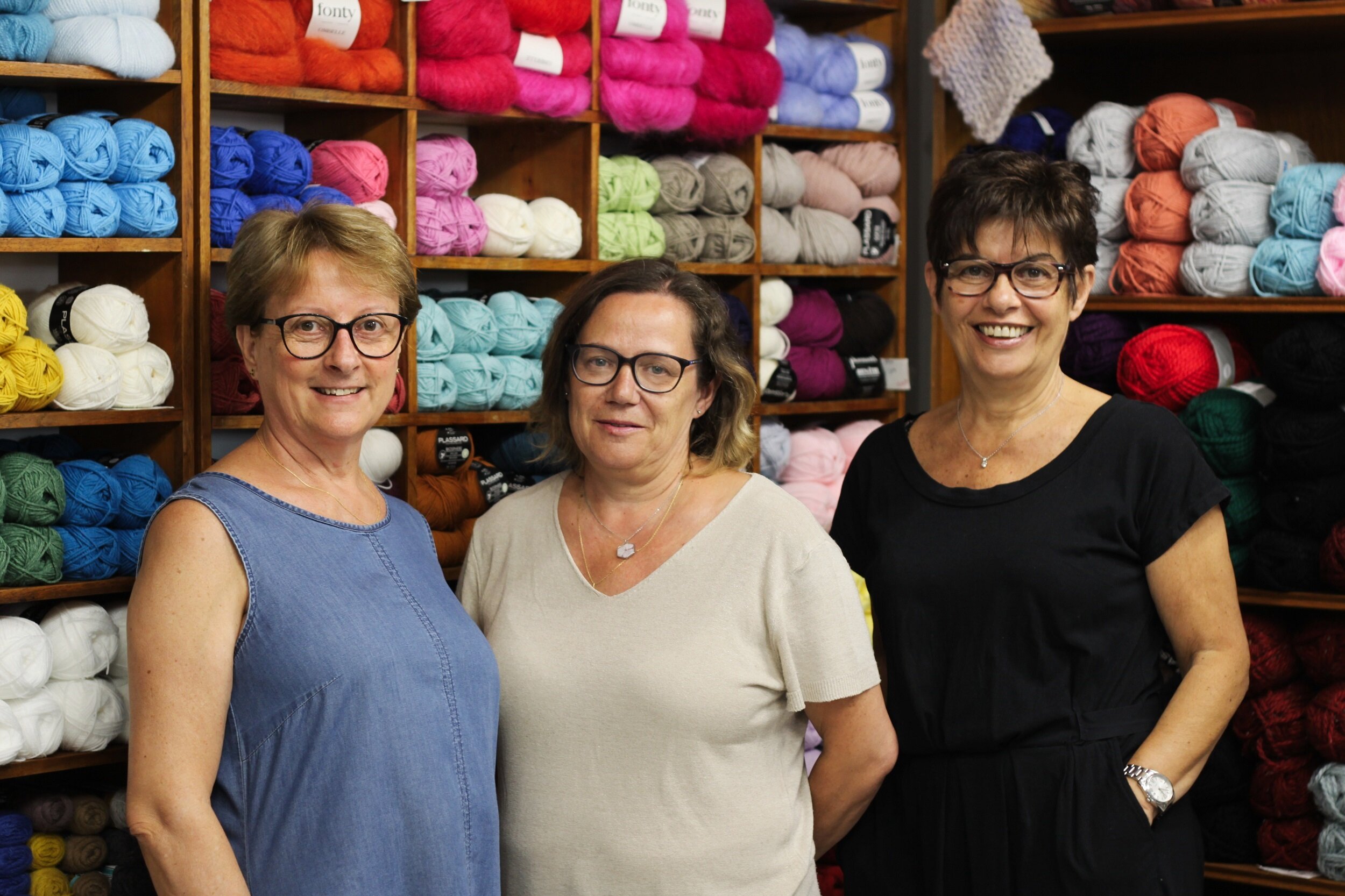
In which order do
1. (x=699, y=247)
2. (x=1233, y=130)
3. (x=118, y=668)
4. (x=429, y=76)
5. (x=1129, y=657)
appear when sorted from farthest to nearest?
(x=699, y=247)
(x=1233, y=130)
(x=429, y=76)
(x=118, y=668)
(x=1129, y=657)

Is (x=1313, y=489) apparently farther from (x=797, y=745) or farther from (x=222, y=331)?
(x=222, y=331)

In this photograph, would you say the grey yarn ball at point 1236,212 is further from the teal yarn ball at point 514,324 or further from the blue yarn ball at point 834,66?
the teal yarn ball at point 514,324

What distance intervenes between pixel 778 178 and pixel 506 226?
0.70 metres

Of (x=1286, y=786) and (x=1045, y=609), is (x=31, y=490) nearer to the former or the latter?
(x=1045, y=609)

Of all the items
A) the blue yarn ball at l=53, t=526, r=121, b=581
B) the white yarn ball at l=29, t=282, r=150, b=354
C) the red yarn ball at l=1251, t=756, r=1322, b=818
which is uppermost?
the white yarn ball at l=29, t=282, r=150, b=354

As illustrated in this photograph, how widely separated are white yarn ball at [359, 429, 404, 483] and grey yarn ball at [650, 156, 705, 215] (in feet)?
2.53

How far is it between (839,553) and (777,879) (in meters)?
0.38

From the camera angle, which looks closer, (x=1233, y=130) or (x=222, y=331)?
(x=222, y=331)

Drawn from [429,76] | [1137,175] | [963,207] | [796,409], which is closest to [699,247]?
[796,409]

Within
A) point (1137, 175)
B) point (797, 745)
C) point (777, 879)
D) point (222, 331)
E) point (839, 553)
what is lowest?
point (777, 879)

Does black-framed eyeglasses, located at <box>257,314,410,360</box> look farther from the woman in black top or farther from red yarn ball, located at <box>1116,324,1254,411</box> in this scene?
red yarn ball, located at <box>1116,324,1254,411</box>

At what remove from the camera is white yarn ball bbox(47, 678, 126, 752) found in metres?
2.00

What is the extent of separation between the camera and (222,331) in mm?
2154

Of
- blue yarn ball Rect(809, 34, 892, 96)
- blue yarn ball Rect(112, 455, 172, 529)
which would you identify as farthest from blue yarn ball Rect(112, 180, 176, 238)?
blue yarn ball Rect(809, 34, 892, 96)
